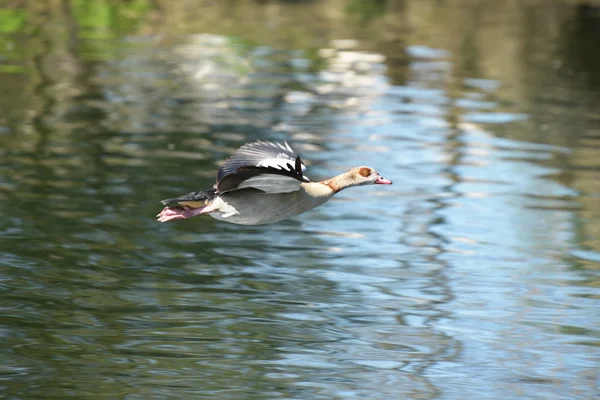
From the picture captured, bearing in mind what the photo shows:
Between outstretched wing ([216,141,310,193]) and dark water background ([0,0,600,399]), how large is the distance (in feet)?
6.22

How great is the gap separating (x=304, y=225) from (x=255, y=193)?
6.60 meters

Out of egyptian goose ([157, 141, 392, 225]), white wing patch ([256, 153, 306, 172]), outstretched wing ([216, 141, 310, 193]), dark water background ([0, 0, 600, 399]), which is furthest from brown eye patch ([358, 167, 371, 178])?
dark water background ([0, 0, 600, 399])

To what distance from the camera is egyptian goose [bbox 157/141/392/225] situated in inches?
381

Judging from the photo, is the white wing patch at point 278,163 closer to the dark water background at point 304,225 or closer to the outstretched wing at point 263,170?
the outstretched wing at point 263,170

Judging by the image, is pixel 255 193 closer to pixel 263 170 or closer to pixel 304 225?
pixel 263 170

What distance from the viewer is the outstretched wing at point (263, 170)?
9.36m

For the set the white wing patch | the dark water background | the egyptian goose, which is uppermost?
the white wing patch

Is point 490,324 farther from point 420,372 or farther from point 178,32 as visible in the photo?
point 178,32

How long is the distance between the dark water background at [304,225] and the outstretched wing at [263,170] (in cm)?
190

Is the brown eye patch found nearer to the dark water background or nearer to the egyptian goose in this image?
the egyptian goose

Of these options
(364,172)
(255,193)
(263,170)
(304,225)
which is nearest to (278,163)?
(263,170)

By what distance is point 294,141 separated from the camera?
21547 millimetres

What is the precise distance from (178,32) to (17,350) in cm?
2214

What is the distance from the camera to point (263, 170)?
9367 mm
